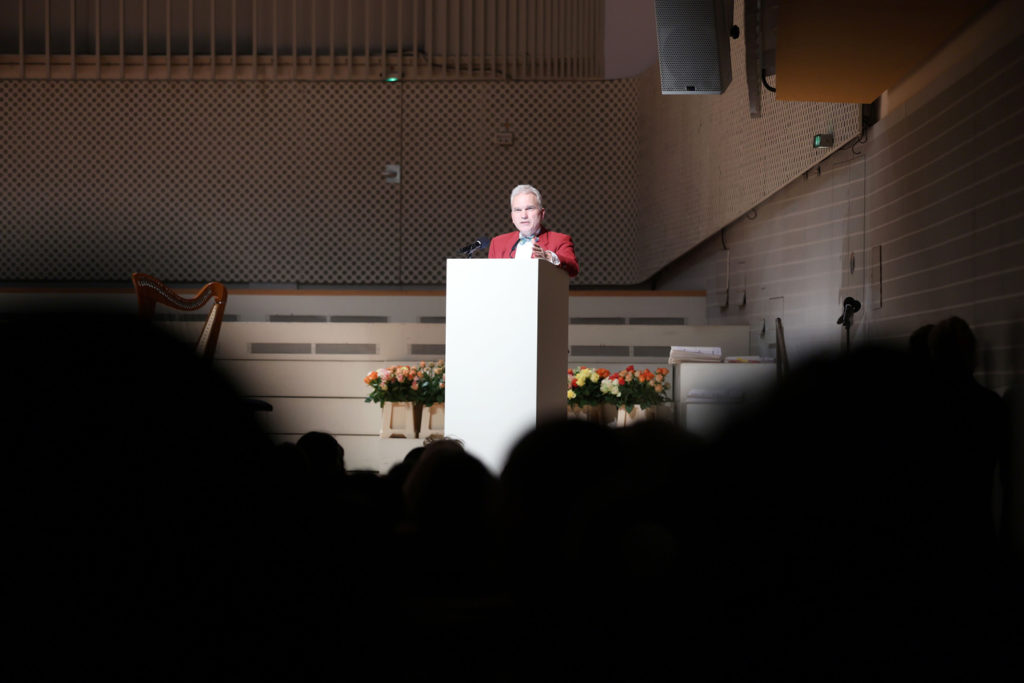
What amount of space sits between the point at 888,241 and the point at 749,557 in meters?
4.47

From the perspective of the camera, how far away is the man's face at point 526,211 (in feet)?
12.2

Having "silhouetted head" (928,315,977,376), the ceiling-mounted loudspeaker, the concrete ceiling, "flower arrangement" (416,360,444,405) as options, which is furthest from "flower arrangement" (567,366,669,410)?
"silhouetted head" (928,315,977,376)

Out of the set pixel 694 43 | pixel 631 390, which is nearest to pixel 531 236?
pixel 694 43

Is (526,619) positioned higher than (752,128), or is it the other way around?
(752,128)

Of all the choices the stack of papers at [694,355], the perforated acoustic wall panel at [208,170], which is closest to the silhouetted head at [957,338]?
the stack of papers at [694,355]

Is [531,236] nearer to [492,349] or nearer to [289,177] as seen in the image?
[492,349]

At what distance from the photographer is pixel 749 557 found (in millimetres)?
539

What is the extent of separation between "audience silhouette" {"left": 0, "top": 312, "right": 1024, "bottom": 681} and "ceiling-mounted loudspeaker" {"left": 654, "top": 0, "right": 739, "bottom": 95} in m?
3.89

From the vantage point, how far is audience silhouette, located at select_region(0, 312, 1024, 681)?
44cm

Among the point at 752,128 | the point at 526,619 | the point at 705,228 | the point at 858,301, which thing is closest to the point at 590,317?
the point at 705,228

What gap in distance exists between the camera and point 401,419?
216 inches

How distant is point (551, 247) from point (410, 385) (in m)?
1.82

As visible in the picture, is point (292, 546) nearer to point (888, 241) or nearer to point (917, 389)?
point (917, 389)

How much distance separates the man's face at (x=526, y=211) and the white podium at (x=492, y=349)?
2.52 feet
